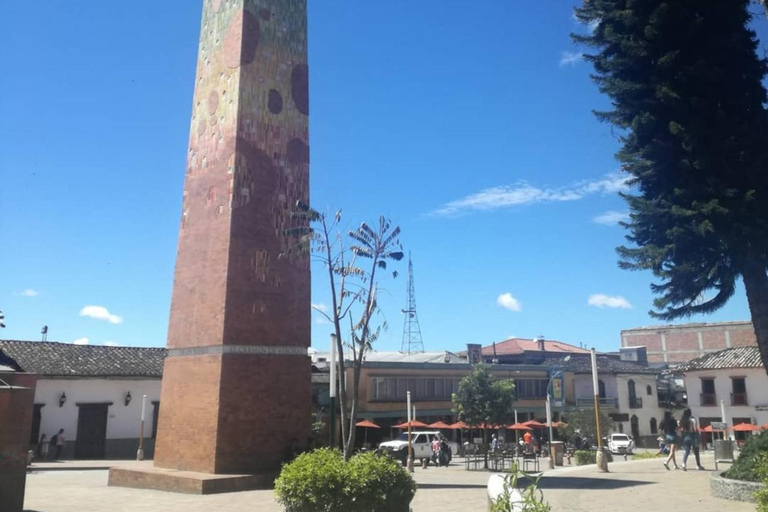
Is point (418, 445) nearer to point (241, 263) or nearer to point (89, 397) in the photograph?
point (89, 397)

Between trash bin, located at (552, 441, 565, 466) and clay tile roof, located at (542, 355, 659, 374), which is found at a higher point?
clay tile roof, located at (542, 355, 659, 374)

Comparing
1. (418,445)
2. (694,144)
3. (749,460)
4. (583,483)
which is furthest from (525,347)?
(749,460)

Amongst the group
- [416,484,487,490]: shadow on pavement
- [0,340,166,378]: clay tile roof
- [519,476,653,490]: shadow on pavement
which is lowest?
[416,484,487,490]: shadow on pavement

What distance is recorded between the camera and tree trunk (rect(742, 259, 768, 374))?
16.3m

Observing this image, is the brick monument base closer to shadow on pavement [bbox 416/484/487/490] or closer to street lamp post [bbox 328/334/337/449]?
street lamp post [bbox 328/334/337/449]

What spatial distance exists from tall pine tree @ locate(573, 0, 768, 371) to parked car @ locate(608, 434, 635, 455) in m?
24.7

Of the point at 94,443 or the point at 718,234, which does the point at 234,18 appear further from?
the point at 94,443

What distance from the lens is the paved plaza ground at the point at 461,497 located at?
12742 mm

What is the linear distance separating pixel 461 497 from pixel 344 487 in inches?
246

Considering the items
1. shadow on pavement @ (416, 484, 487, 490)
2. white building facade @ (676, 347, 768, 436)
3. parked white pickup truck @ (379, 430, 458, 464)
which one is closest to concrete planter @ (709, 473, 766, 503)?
shadow on pavement @ (416, 484, 487, 490)

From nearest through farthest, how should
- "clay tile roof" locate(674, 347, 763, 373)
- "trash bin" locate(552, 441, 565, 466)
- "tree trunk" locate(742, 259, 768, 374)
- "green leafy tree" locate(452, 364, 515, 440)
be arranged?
"tree trunk" locate(742, 259, 768, 374)
"trash bin" locate(552, 441, 565, 466)
"green leafy tree" locate(452, 364, 515, 440)
"clay tile roof" locate(674, 347, 763, 373)


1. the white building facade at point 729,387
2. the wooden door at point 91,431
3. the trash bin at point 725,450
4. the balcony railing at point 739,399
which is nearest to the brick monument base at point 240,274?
the wooden door at point 91,431

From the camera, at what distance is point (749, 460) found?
1384 centimetres

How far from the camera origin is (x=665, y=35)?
1742cm
